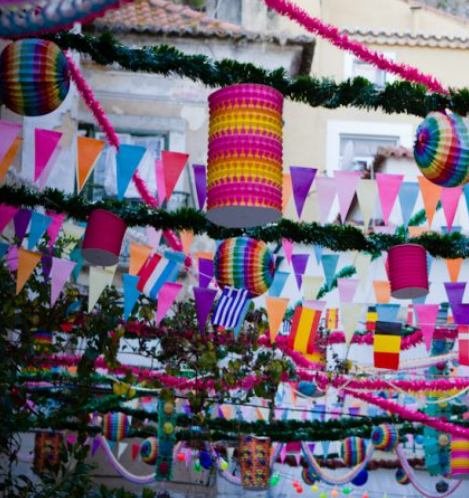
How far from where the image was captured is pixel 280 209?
6801 mm

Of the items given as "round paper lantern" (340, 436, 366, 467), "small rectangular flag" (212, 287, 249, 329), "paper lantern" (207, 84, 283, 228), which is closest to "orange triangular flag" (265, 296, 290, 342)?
"small rectangular flag" (212, 287, 249, 329)

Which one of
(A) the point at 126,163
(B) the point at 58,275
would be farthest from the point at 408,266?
(B) the point at 58,275

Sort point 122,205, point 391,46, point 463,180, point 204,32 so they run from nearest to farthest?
1. point 463,180
2. point 122,205
3. point 204,32
4. point 391,46

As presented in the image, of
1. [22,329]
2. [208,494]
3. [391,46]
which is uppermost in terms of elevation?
[391,46]

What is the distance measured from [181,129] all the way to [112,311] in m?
8.85

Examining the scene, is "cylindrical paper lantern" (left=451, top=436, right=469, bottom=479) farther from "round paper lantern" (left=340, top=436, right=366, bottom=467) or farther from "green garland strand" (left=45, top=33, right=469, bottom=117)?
"green garland strand" (left=45, top=33, right=469, bottom=117)

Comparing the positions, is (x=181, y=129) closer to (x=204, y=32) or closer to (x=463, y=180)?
(x=204, y=32)

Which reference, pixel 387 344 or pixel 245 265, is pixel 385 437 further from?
pixel 245 265

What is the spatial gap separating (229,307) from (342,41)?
373cm

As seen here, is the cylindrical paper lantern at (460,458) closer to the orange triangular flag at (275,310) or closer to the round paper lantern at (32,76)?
the orange triangular flag at (275,310)

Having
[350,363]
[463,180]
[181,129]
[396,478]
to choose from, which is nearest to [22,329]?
[463,180]

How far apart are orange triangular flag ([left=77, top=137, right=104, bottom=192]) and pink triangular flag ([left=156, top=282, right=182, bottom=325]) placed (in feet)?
7.26

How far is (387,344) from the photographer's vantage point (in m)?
12.1

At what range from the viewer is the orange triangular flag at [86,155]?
872 cm
